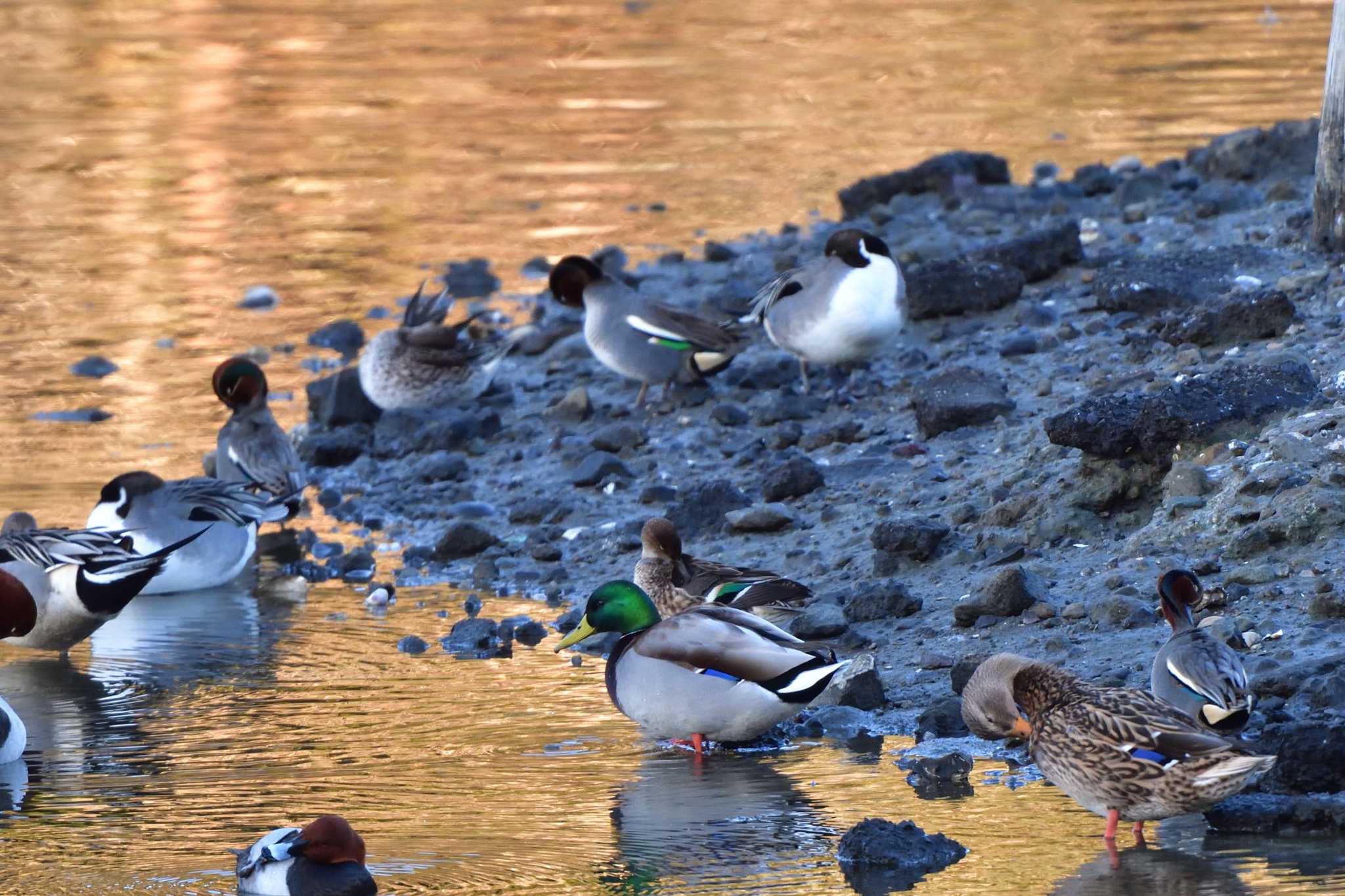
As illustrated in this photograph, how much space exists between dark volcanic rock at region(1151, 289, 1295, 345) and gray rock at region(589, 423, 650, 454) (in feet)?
9.19

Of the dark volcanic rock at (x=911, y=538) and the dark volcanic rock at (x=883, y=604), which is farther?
the dark volcanic rock at (x=911, y=538)

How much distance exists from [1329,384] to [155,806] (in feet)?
16.8

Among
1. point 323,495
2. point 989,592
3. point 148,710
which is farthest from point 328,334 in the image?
point 989,592

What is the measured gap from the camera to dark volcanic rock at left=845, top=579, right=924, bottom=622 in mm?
8031

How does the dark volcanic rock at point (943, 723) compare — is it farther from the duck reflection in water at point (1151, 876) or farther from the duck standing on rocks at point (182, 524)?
the duck standing on rocks at point (182, 524)

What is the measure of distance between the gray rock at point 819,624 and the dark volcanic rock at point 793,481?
1.45 m

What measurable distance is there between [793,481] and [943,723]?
2.68 m

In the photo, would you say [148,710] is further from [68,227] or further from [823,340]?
[68,227]

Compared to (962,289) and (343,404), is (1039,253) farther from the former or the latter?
(343,404)

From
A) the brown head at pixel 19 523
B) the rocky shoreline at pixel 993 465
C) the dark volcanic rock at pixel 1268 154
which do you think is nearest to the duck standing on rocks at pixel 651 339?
the rocky shoreline at pixel 993 465

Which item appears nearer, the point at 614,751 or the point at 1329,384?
the point at 614,751

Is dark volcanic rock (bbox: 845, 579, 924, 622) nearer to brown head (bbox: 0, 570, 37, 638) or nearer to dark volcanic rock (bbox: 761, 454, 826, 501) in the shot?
dark volcanic rock (bbox: 761, 454, 826, 501)

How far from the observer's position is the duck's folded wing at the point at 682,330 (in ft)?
36.2

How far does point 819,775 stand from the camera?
6.71m
